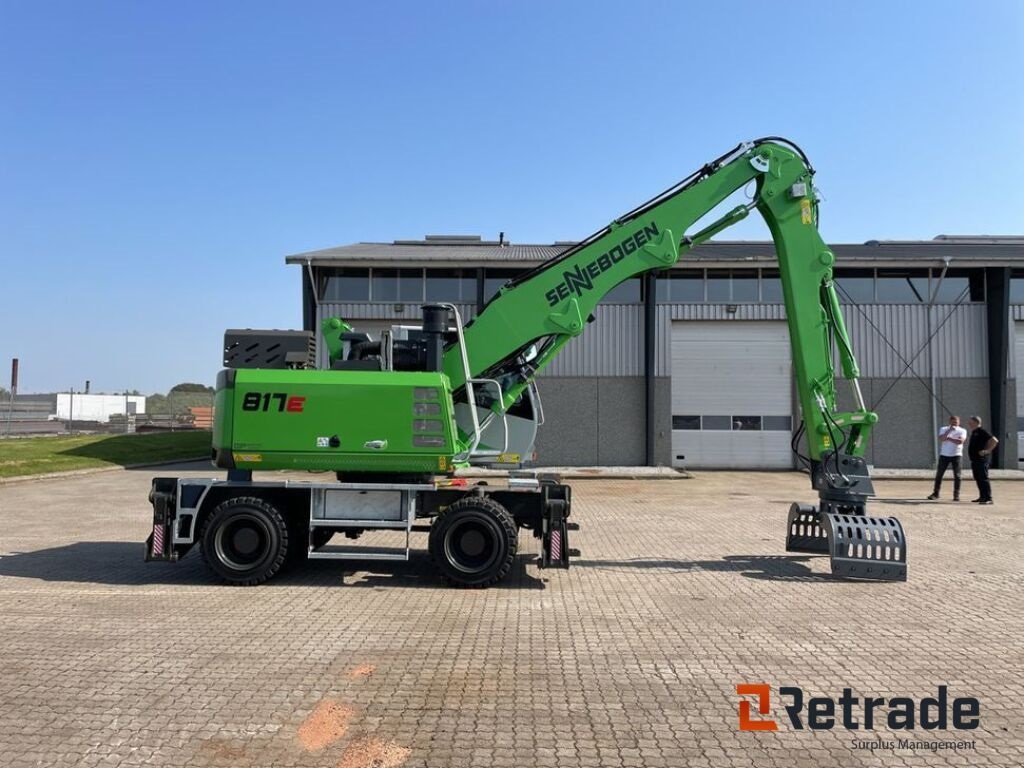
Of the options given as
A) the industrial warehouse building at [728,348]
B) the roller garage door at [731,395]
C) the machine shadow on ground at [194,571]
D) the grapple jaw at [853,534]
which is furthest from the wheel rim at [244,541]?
the roller garage door at [731,395]

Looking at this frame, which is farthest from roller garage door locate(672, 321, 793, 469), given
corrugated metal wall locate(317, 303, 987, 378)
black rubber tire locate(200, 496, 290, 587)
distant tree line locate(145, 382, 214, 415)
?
distant tree line locate(145, 382, 214, 415)

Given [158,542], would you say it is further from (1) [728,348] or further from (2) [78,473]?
(1) [728,348]

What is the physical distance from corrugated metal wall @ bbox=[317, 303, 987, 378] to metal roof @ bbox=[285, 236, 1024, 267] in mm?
1468

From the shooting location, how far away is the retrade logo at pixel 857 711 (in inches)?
161

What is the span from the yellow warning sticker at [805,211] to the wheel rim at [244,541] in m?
7.33

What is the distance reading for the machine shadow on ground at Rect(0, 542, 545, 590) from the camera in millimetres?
7469

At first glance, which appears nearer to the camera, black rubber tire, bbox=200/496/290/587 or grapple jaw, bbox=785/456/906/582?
Answer: black rubber tire, bbox=200/496/290/587

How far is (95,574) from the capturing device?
7.79 meters

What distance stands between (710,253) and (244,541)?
1985 cm

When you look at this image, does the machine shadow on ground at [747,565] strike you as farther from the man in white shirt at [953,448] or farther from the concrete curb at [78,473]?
the concrete curb at [78,473]

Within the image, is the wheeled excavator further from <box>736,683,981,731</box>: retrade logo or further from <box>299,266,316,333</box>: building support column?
<box>299,266,316,333</box>: building support column

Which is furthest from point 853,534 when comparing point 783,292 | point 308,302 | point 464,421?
point 308,302

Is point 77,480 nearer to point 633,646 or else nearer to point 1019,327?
point 633,646

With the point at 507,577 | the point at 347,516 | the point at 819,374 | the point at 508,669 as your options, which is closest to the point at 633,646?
the point at 508,669
